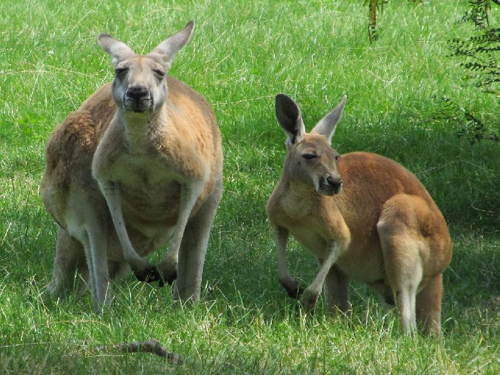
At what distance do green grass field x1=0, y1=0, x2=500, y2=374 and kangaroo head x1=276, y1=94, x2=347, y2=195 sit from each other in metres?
0.69

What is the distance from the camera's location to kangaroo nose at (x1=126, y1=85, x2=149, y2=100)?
486cm

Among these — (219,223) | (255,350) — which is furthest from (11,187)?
(255,350)

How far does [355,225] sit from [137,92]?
4.65 feet

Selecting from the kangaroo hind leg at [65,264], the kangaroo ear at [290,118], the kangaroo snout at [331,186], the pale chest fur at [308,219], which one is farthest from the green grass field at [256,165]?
the kangaroo ear at [290,118]

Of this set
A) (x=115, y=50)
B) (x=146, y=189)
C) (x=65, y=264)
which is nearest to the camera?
(x=146, y=189)

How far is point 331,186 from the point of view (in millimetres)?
5035

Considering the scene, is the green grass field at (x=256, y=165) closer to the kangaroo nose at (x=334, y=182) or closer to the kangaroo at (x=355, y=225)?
the kangaroo at (x=355, y=225)

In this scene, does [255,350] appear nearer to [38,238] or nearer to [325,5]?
[38,238]

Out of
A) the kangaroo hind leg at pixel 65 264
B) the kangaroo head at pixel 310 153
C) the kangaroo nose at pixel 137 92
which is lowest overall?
the kangaroo hind leg at pixel 65 264

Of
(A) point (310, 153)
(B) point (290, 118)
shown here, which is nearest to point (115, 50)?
(B) point (290, 118)

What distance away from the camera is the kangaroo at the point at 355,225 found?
5.20 metres

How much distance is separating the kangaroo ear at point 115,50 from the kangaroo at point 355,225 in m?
0.83

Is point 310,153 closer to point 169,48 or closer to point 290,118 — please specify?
point 290,118

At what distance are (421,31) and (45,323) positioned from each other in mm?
6475
